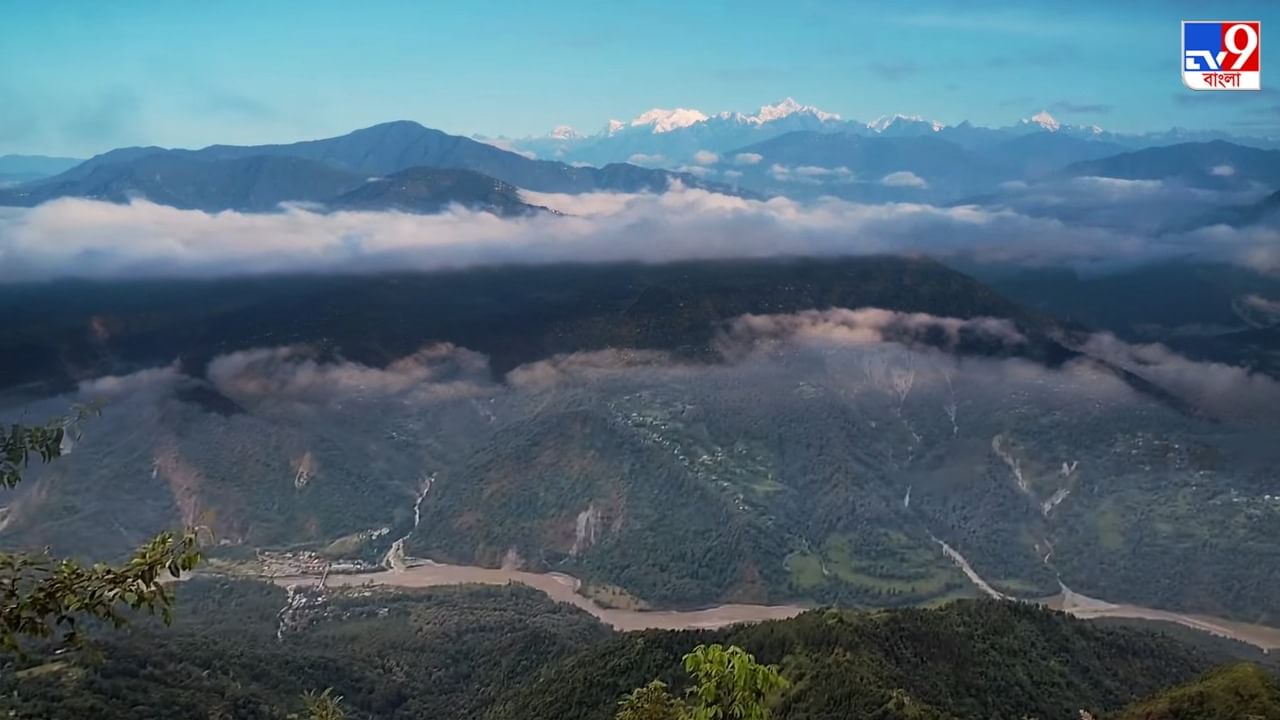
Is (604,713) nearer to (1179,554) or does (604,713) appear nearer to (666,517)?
(666,517)

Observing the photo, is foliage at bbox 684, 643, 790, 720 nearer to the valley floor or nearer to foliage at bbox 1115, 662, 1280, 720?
foliage at bbox 1115, 662, 1280, 720

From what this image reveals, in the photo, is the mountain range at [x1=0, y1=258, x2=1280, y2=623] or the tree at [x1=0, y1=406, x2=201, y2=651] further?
the mountain range at [x1=0, y1=258, x2=1280, y2=623]

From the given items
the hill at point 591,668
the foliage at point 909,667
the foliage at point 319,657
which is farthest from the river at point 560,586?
the foliage at point 909,667

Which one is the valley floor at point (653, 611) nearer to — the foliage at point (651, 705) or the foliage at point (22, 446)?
the foliage at point (651, 705)

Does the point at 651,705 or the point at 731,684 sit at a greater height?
the point at 731,684

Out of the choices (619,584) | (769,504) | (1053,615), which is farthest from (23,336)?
(1053,615)

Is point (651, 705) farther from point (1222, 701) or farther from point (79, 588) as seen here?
point (1222, 701)

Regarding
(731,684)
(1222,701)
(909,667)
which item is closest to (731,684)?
(731,684)

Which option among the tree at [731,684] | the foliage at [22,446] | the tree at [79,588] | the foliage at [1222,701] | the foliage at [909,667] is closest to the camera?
the tree at [79,588]

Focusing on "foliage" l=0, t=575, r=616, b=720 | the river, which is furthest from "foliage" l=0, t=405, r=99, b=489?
the river

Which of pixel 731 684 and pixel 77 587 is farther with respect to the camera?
pixel 731 684

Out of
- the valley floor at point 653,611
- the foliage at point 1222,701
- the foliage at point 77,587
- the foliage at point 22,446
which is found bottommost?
the valley floor at point 653,611

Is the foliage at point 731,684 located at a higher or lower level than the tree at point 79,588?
lower
